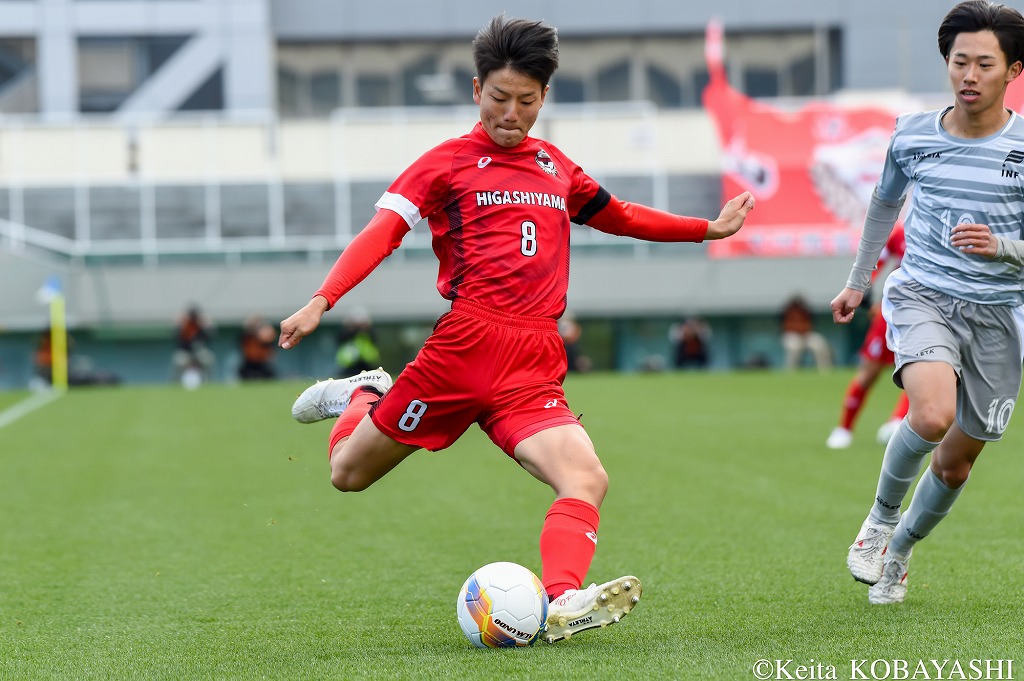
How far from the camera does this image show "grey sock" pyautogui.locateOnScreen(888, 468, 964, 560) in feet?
18.4

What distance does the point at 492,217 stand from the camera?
16.9ft

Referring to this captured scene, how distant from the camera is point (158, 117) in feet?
139

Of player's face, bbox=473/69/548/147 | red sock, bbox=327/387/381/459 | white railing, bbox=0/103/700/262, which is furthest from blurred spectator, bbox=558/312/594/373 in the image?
player's face, bbox=473/69/548/147

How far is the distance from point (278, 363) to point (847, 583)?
33168mm

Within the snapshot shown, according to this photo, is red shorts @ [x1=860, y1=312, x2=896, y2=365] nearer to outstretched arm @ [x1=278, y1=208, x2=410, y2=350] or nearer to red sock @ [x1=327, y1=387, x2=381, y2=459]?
A: red sock @ [x1=327, y1=387, x2=381, y2=459]

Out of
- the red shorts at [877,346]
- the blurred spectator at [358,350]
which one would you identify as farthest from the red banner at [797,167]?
the red shorts at [877,346]

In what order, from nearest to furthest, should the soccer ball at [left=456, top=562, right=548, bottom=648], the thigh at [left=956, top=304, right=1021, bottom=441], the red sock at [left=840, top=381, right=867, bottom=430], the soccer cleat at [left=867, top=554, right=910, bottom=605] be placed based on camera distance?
the soccer ball at [left=456, top=562, right=548, bottom=648]
the thigh at [left=956, top=304, right=1021, bottom=441]
the soccer cleat at [left=867, top=554, right=910, bottom=605]
the red sock at [left=840, top=381, right=867, bottom=430]

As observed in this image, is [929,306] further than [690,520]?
No

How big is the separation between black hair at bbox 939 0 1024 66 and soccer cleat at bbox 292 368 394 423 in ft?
8.54

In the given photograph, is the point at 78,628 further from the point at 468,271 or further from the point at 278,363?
the point at 278,363

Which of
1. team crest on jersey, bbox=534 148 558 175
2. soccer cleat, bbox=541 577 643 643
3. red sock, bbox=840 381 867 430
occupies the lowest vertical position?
red sock, bbox=840 381 867 430

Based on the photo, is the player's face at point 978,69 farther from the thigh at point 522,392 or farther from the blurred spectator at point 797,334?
the blurred spectator at point 797,334

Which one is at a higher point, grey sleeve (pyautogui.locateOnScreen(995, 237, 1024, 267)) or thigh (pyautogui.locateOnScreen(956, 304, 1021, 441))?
grey sleeve (pyautogui.locateOnScreen(995, 237, 1024, 267))

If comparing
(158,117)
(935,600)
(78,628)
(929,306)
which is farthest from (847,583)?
(158,117)
